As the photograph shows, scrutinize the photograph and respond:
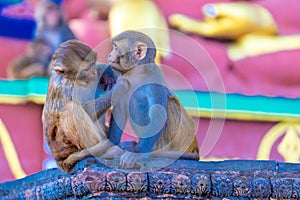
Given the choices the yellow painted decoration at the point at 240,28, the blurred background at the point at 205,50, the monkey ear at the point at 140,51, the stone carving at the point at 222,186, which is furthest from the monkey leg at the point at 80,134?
the yellow painted decoration at the point at 240,28

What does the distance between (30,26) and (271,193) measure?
4.62 meters

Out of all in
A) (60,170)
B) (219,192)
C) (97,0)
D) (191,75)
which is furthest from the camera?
(97,0)

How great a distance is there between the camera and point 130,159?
12.3 feet

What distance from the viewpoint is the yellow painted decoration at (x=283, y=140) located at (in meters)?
8.38

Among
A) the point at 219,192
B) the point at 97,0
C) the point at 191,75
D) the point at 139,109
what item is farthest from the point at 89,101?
the point at 97,0

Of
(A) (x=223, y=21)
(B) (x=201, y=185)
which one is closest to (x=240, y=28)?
(A) (x=223, y=21)

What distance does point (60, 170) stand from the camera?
13.2 feet

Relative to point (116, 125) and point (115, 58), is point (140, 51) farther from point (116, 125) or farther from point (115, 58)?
point (116, 125)

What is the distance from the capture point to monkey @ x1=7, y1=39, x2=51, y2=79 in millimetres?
8086

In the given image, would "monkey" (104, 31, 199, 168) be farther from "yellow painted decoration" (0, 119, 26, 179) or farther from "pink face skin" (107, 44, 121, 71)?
"yellow painted decoration" (0, 119, 26, 179)

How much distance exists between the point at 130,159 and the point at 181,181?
0.61 ft

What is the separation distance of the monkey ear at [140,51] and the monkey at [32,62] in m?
4.14

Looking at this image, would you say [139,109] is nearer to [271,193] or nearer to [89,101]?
[89,101]

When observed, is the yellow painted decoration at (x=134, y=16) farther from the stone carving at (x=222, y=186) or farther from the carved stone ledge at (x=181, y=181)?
the stone carving at (x=222, y=186)
